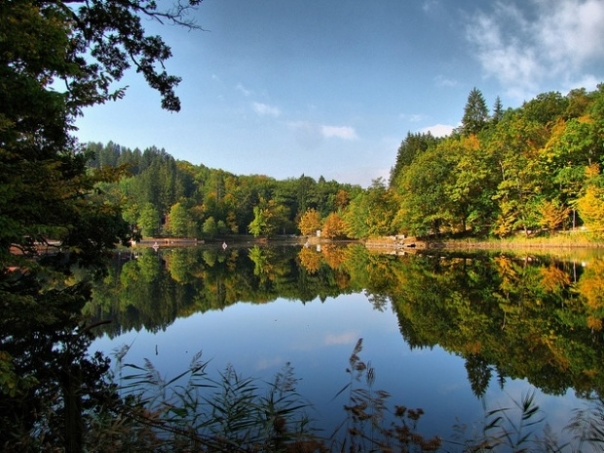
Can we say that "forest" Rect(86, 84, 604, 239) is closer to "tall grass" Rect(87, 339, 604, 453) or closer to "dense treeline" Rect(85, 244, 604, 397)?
"dense treeline" Rect(85, 244, 604, 397)

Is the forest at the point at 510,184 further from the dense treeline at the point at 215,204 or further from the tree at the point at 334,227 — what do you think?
the dense treeline at the point at 215,204

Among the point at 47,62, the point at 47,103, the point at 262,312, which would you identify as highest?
the point at 47,62

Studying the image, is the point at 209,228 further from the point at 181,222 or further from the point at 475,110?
the point at 475,110

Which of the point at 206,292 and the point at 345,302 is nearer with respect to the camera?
the point at 345,302

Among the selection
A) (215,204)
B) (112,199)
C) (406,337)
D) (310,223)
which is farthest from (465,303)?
(215,204)

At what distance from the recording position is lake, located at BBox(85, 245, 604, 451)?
5.70 meters

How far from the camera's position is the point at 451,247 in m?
41.3

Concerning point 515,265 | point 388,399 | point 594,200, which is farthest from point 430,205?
point 388,399

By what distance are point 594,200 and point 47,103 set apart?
39255 mm

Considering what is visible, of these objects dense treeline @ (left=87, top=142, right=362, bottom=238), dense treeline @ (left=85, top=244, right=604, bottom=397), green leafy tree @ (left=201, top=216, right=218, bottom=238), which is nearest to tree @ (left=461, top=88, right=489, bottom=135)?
dense treeline @ (left=87, top=142, right=362, bottom=238)

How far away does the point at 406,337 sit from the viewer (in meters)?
9.27

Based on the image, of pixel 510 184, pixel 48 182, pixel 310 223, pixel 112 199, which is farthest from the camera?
pixel 310 223

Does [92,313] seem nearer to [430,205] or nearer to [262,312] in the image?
[262,312]

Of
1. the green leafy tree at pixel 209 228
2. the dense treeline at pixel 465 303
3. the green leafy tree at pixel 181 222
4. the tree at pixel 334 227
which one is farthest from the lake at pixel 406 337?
the green leafy tree at pixel 209 228
